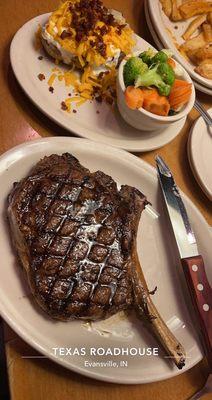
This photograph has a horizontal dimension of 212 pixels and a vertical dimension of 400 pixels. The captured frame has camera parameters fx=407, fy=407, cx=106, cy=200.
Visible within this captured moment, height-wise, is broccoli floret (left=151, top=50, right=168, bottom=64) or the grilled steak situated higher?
broccoli floret (left=151, top=50, right=168, bottom=64)

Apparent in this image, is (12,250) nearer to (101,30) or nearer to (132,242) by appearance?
(132,242)

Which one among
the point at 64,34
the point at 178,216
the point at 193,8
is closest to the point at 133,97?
the point at 64,34

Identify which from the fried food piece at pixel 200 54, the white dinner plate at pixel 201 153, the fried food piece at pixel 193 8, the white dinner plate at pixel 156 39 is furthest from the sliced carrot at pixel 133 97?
the fried food piece at pixel 193 8

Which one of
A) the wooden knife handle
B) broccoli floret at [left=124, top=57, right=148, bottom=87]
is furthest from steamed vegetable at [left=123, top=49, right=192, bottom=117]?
the wooden knife handle

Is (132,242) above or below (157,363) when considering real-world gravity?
above

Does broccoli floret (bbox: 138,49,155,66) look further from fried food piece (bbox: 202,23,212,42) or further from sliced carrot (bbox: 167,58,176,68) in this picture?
fried food piece (bbox: 202,23,212,42)

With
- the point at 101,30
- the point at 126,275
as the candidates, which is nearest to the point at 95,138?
the point at 101,30

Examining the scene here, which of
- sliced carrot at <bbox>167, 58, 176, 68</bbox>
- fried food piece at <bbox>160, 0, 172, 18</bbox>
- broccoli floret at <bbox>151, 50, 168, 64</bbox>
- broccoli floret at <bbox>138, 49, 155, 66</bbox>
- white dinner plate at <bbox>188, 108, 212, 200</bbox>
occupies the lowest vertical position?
white dinner plate at <bbox>188, 108, 212, 200</bbox>
